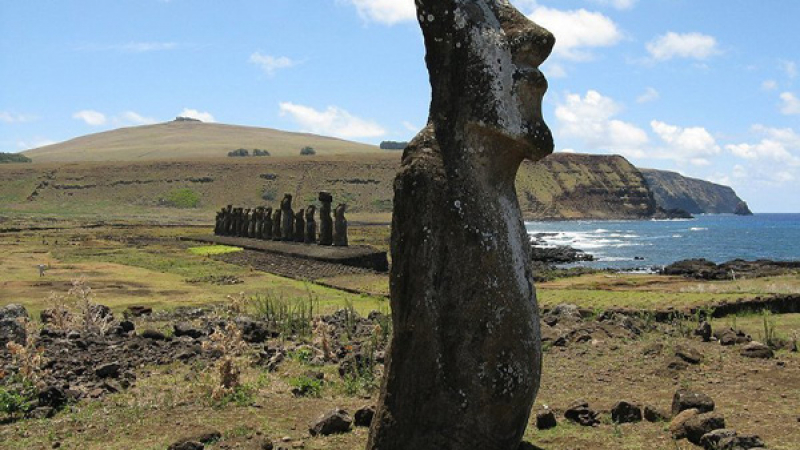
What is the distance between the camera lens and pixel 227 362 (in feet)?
28.1

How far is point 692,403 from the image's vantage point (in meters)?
6.79

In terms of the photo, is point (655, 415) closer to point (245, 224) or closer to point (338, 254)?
point (338, 254)

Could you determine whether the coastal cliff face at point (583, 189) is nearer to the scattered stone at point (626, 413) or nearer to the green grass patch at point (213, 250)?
the green grass patch at point (213, 250)

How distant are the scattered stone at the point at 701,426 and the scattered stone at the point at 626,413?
71 centimetres

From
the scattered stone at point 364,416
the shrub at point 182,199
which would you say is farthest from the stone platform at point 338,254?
the shrub at point 182,199

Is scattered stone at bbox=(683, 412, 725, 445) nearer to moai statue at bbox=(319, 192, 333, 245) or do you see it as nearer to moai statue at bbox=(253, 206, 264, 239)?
moai statue at bbox=(319, 192, 333, 245)

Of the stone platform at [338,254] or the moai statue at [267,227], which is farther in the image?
the moai statue at [267,227]

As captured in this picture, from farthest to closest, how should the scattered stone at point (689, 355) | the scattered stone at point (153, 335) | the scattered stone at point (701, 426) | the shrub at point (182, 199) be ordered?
the shrub at point (182, 199), the scattered stone at point (153, 335), the scattered stone at point (689, 355), the scattered stone at point (701, 426)

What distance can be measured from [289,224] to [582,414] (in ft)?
110

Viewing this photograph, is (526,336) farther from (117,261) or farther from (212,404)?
(117,261)

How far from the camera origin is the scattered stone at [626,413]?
694 cm

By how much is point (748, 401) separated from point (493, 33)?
445 centimetres

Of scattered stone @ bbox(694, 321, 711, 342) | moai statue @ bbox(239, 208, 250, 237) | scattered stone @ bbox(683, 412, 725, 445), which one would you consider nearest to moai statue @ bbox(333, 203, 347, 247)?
moai statue @ bbox(239, 208, 250, 237)

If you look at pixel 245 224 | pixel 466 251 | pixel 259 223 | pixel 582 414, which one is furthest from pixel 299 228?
pixel 466 251
